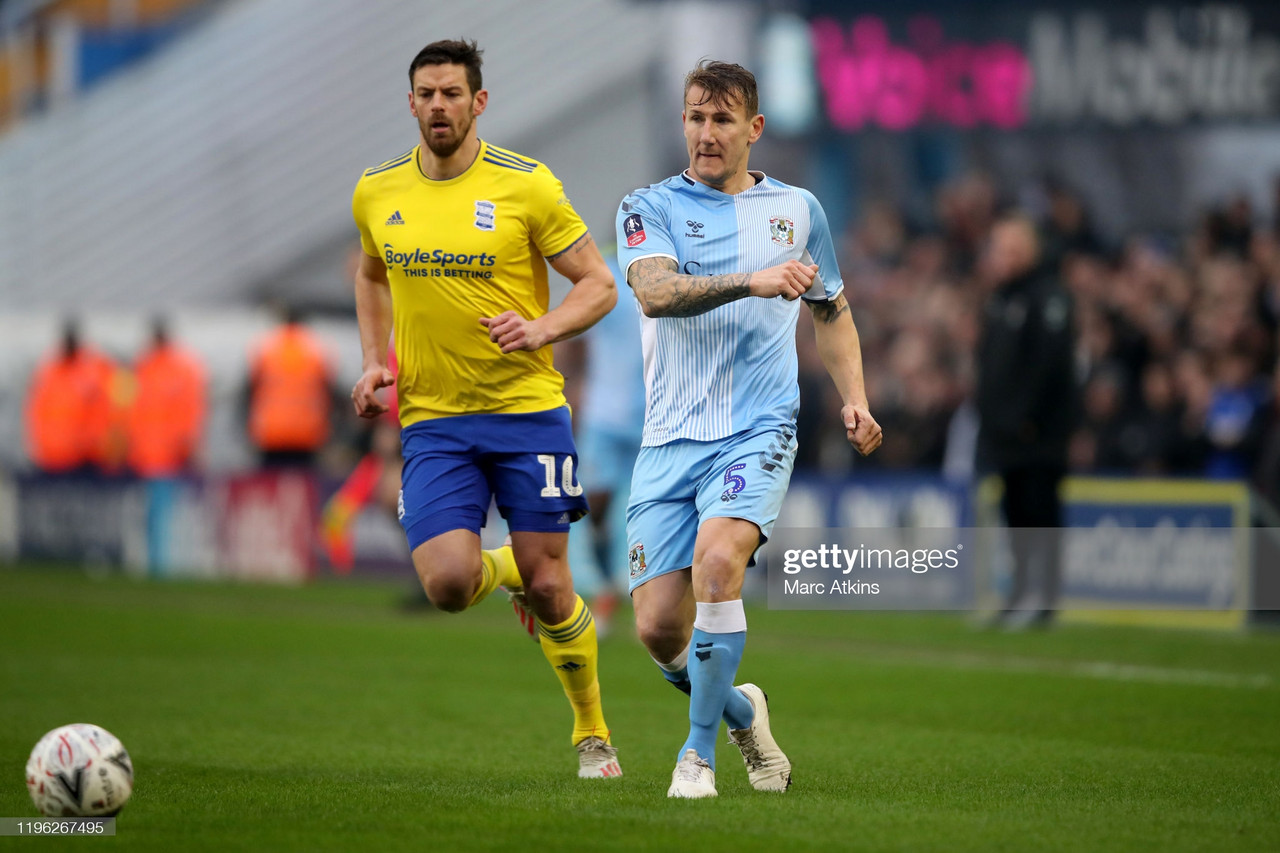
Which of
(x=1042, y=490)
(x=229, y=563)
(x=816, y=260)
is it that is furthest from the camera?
(x=229, y=563)

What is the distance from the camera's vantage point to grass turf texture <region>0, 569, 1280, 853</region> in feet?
17.9

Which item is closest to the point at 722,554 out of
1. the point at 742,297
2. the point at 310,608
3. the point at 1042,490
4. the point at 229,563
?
the point at 742,297

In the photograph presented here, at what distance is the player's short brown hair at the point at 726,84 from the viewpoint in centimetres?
614

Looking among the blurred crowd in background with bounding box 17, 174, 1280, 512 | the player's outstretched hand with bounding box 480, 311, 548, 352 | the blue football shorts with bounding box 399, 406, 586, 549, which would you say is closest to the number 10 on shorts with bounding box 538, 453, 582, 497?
the blue football shorts with bounding box 399, 406, 586, 549

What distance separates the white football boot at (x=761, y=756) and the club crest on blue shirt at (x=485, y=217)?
1.93m

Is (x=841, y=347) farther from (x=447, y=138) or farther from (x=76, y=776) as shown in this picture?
(x=76, y=776)

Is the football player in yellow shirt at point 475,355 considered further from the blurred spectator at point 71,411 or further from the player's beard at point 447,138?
the blurred spectator at point 71,411

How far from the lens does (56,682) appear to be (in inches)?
389

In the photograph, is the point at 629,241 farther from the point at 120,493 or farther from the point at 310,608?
the point at 120,493

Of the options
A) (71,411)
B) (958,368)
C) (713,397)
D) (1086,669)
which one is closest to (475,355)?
(713,397)

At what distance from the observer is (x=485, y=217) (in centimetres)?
656

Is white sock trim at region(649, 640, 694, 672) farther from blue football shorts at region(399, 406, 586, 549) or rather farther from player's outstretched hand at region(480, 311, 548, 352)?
player's outstretched hand at region(480, 311, 548, 352)

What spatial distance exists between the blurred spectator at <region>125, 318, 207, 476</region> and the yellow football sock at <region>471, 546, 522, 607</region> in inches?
489

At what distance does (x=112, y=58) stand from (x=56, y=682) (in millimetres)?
17810
